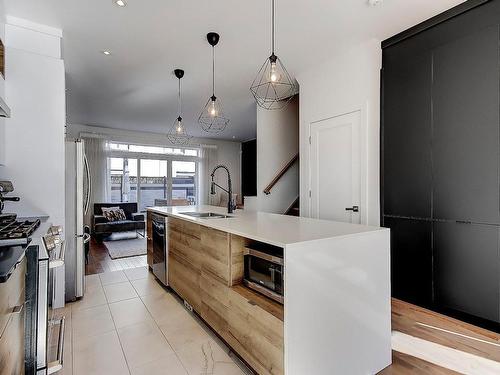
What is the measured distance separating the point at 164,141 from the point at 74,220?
18.4ft

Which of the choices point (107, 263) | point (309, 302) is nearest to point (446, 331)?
point (309, 302)

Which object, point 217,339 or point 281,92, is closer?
point 217,339

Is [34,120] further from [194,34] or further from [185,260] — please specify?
[185,260]

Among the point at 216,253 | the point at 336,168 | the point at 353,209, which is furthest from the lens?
the point at 336,168

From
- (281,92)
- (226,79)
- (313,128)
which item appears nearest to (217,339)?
(313,128)

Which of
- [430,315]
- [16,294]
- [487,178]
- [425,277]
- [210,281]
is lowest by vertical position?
[430,315]

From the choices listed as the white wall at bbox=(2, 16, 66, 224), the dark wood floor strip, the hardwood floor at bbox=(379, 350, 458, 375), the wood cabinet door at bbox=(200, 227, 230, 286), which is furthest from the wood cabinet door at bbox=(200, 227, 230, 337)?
the white wall at bbox=(2, 16, 66, 224)

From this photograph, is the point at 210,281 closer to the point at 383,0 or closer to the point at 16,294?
the point at 16,294

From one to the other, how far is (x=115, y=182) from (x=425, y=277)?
287 inches

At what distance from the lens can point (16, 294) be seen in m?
1.14

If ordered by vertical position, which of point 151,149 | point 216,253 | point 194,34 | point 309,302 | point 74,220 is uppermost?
point 194,34

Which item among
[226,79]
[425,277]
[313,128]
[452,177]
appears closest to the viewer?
[452,177]

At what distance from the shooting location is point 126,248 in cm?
533

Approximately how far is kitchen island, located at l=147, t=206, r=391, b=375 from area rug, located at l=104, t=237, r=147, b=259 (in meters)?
3.34
